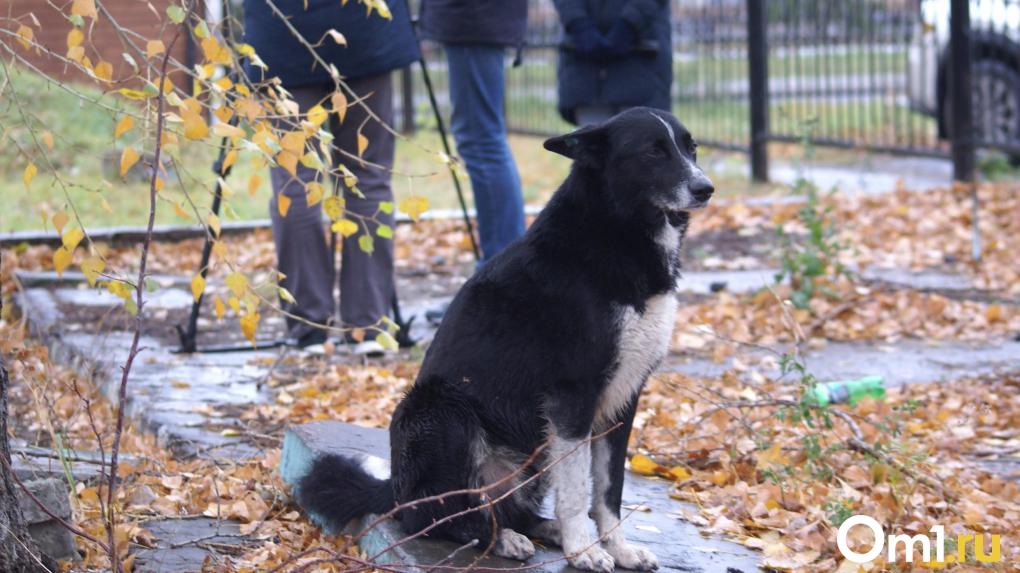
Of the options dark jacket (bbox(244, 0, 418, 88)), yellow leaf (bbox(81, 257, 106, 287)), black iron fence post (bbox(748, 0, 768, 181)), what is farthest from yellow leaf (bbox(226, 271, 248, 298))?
black iron fence post (bbox(748, 0, 768, 181))

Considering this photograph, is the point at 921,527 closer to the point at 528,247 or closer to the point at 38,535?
the point at 528,247

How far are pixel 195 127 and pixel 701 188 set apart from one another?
1267 millimetres

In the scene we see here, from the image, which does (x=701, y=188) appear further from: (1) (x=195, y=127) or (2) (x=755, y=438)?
(2) (x=755, y=438)

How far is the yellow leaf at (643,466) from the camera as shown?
4340mm

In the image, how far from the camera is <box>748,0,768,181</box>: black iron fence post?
37.8ft

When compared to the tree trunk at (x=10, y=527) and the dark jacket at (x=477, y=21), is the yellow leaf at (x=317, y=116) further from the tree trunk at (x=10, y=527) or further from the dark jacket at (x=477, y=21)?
the dark jacket at (x=477, y=21)

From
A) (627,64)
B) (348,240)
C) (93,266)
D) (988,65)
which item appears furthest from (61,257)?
(988,65)

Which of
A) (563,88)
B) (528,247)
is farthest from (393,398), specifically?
(563,88)

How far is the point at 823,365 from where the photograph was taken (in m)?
5.90

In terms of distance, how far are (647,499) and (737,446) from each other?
705mm

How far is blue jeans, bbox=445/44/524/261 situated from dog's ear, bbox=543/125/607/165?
2804 millimetres

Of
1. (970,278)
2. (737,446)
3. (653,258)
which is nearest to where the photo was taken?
(653,258)

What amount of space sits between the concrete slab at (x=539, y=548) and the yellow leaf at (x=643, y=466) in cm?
9

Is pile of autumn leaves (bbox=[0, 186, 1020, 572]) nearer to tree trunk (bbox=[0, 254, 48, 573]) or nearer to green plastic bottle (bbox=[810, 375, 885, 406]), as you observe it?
green plastic bottle (bbox=[810, 375, 885, 406])
